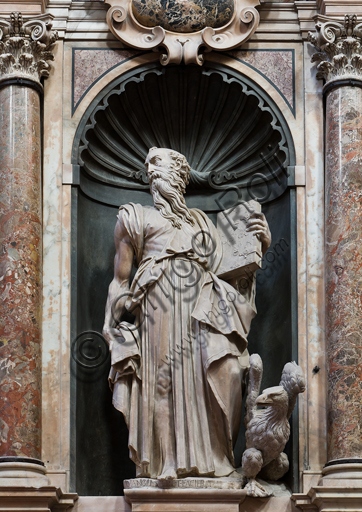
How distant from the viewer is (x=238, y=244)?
28.6 ft

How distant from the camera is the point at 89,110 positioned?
30.0 ft

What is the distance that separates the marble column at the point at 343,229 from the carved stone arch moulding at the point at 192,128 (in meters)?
0.56

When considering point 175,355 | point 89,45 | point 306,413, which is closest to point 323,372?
point 306,413

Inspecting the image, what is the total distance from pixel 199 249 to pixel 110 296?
76 cm

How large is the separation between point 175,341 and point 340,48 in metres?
2.66

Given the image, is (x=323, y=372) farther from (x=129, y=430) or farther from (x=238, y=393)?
(x=129, y=430)

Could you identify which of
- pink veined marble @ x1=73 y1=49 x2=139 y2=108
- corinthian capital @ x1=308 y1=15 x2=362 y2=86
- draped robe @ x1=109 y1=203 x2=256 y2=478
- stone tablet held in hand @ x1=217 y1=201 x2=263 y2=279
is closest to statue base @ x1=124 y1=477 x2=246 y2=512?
draped robe @ x1=109 y1=203 x2=256 y2=478

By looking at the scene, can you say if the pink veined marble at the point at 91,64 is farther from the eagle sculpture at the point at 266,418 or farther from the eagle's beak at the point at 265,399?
the eagle's beak at the point at 265,399

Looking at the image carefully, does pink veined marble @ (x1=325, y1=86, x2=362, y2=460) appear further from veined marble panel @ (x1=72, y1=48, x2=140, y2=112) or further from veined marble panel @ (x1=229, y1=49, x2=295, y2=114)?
veined marble panel @ (x1=72, y1=48, x2=140, y2=112)

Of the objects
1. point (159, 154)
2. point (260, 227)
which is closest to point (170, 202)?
point (159, 154)

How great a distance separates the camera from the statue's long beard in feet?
28.9

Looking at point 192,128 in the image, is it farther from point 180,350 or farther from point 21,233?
point 180,350

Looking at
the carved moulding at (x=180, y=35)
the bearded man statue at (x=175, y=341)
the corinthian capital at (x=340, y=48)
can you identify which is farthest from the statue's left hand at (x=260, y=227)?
the carved moulding at (x=180, y=35)

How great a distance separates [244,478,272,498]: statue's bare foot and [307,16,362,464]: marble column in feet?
1.66
